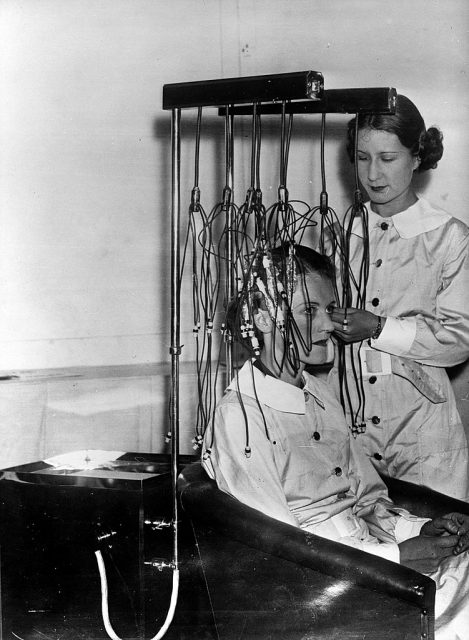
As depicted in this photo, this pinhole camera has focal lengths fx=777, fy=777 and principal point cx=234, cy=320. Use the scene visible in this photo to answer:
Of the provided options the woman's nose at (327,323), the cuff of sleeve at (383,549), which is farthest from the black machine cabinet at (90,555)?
the woman's nose at (327,323)

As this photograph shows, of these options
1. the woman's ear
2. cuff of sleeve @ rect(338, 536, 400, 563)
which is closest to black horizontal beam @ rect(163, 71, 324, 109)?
the woman's ear

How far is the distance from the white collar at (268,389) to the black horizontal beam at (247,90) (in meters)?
0.59

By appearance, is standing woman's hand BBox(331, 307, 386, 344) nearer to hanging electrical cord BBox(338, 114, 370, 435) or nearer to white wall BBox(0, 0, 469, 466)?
hanging electrical cord BBox(338, 114, 370, 435)

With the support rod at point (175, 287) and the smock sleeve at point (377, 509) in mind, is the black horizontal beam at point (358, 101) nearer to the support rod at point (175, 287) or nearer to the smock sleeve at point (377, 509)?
the support rod at point (175, 287)

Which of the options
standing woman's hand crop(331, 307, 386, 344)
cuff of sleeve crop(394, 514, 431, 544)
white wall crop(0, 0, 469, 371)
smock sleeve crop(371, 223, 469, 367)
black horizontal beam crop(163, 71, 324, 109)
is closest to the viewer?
black horizontal beam crop(163, 71, 324, 109)

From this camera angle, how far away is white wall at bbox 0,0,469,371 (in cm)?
247

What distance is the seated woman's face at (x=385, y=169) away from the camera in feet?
6.95

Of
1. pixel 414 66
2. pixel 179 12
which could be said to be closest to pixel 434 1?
pixel 414 66

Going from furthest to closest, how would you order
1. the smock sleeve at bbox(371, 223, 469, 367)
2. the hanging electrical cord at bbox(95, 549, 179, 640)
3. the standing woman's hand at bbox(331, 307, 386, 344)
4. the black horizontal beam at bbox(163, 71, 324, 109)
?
the smock sleeve at bbox(371, 223, 469, 367), the standing woman's hand at bbox(331, 307, 386, 344), the hanging electrical cord at bbox(95, 549, 179, 640), the black horizontal beam at bbox(163, 71, 324, 109)

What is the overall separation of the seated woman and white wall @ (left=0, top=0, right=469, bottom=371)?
0.88m

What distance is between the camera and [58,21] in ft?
8.28

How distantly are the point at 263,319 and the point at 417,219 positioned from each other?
663 millimetres

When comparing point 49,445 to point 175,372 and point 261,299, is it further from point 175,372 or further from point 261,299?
point 261,299

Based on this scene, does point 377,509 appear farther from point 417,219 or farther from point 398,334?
point 417,219
